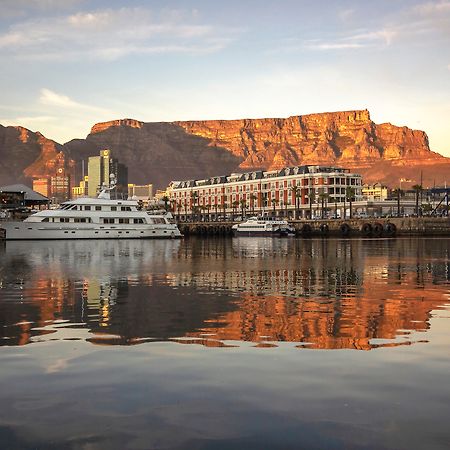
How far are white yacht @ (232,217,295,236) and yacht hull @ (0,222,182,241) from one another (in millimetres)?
36912

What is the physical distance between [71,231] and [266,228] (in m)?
54.1

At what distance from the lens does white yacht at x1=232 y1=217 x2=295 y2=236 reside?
162m

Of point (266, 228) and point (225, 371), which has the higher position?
point (266, 228)

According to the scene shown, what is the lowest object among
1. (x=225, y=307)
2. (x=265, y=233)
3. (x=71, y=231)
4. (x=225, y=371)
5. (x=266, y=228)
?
(x=225, y=371)

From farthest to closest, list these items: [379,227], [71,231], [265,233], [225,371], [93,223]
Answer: [265,233] < [379,227] < [93,223] < [71,231] < [225,371]

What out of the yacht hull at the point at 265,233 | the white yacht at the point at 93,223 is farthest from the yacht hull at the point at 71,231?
the yacht hull at the point at 265,233

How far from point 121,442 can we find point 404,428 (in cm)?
391

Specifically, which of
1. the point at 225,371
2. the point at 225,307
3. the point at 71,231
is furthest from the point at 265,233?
the point at 225,371

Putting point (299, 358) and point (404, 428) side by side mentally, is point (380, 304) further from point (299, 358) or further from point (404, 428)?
point (404, 428)

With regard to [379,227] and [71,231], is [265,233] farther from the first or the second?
[71,231]

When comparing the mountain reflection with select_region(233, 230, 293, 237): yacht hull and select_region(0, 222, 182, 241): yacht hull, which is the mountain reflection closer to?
select_region(0, 222, 182, 241): yacht hull

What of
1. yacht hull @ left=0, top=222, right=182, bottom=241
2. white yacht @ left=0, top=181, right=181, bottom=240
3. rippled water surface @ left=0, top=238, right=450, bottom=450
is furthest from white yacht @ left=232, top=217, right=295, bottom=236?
rippled water surface @ left=0, top=238, right=450, bottom=450

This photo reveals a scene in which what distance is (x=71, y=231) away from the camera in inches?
4963

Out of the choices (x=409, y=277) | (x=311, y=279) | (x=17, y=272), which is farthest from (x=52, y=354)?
(x=17, y=272)
